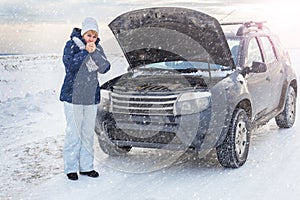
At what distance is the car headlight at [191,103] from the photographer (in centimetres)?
498

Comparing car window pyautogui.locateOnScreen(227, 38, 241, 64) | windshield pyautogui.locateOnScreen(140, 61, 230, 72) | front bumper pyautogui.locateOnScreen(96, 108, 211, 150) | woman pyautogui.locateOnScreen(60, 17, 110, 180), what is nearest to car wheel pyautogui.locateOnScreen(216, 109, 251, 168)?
front bumper pyautogui.locateOnScreen(96, 108, 211, 150)

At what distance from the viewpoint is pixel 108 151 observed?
19.8 ft

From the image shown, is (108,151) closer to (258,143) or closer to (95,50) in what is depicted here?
(95,50)

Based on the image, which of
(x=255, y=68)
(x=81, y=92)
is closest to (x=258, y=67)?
(x=255, y=68)

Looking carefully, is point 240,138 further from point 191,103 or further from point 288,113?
point 288,113

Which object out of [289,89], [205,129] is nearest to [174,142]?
[205,129]

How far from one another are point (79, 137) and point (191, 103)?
1.40 meters

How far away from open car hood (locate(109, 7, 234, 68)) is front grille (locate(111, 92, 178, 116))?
0.94 m

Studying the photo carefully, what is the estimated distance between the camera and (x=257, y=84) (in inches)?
242

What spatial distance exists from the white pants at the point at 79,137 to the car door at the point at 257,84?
2215 mm

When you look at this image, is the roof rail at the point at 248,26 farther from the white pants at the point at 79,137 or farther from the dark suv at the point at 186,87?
the white pants at the point at 79,137

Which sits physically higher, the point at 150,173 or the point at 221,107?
the point at 221,107

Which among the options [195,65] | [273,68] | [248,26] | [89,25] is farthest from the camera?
[273,68]

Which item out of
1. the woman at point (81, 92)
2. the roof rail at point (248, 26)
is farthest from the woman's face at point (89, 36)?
the roof rail at point (248, 26)
